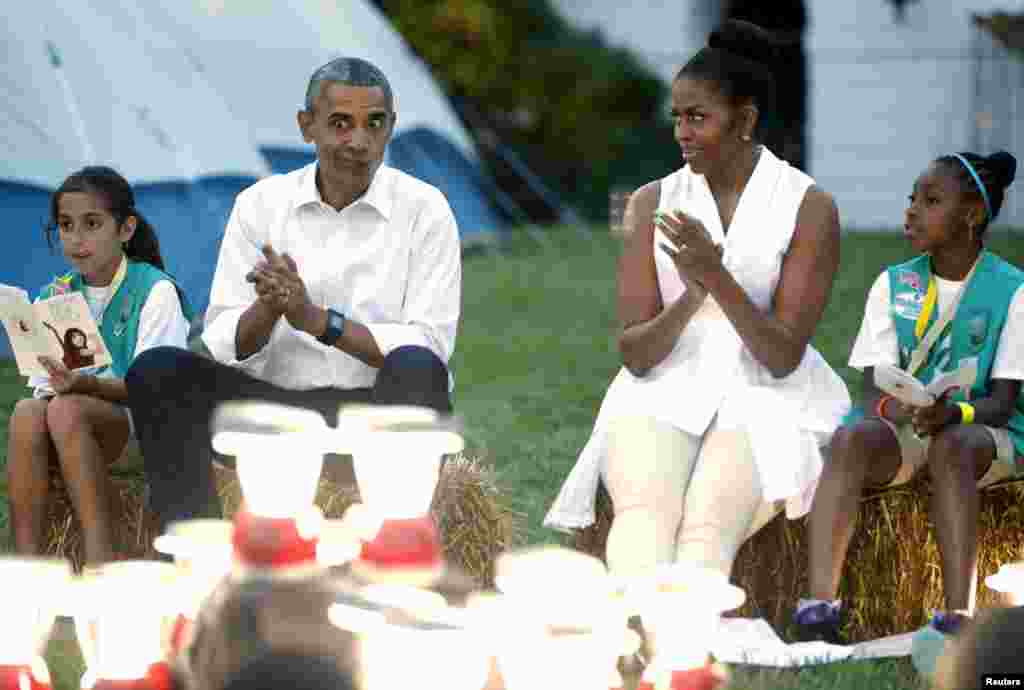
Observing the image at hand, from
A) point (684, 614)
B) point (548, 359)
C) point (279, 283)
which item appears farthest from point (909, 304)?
point (548, 359)

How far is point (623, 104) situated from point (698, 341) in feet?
43.4

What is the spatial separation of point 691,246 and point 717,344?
274 millimetres

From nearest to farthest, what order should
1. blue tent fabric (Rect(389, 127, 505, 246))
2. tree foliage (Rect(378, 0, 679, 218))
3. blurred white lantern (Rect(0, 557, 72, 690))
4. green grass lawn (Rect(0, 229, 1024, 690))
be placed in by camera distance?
blurred white lantern (Rect(0, 557, 72, 690)), green grass lawn (Rect(0, 229, 1024, 690)), blue tent fabric (Rect(389, 127, 505, 246)), tree foliage (Rect(378, 0, 679, 218))

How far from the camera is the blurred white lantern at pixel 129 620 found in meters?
2.14

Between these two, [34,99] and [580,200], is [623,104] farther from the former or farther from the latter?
[34,99]

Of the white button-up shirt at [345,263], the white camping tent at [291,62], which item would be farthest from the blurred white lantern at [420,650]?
the white camping tent at [291,62]

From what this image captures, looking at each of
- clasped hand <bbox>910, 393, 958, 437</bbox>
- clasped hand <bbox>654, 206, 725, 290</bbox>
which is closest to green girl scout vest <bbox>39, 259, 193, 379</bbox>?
clasped hand <bbox>654, 206, 725, 290</bbox>

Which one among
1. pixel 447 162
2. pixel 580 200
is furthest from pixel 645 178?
pixel 447 162

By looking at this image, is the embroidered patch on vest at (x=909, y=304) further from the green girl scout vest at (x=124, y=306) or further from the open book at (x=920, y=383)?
the green girl scout vest at (x=124, y=306)

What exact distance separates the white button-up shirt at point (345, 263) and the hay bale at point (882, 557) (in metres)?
0.60

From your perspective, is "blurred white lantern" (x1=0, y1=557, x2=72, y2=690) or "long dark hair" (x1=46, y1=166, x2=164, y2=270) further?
"long dark hair" (x1=46, y1=166, x2=164, y2=270)

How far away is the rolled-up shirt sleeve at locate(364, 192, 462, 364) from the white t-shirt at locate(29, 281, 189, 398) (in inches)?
19.5

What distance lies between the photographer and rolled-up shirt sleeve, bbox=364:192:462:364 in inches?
136

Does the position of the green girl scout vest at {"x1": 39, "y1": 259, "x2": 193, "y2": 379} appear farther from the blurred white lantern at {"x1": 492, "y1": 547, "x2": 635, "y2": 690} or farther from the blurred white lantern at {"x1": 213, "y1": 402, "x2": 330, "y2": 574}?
the blurred white lantern at {"x1": 492, "y1": 547, "x2": 635, "y2": 690}
